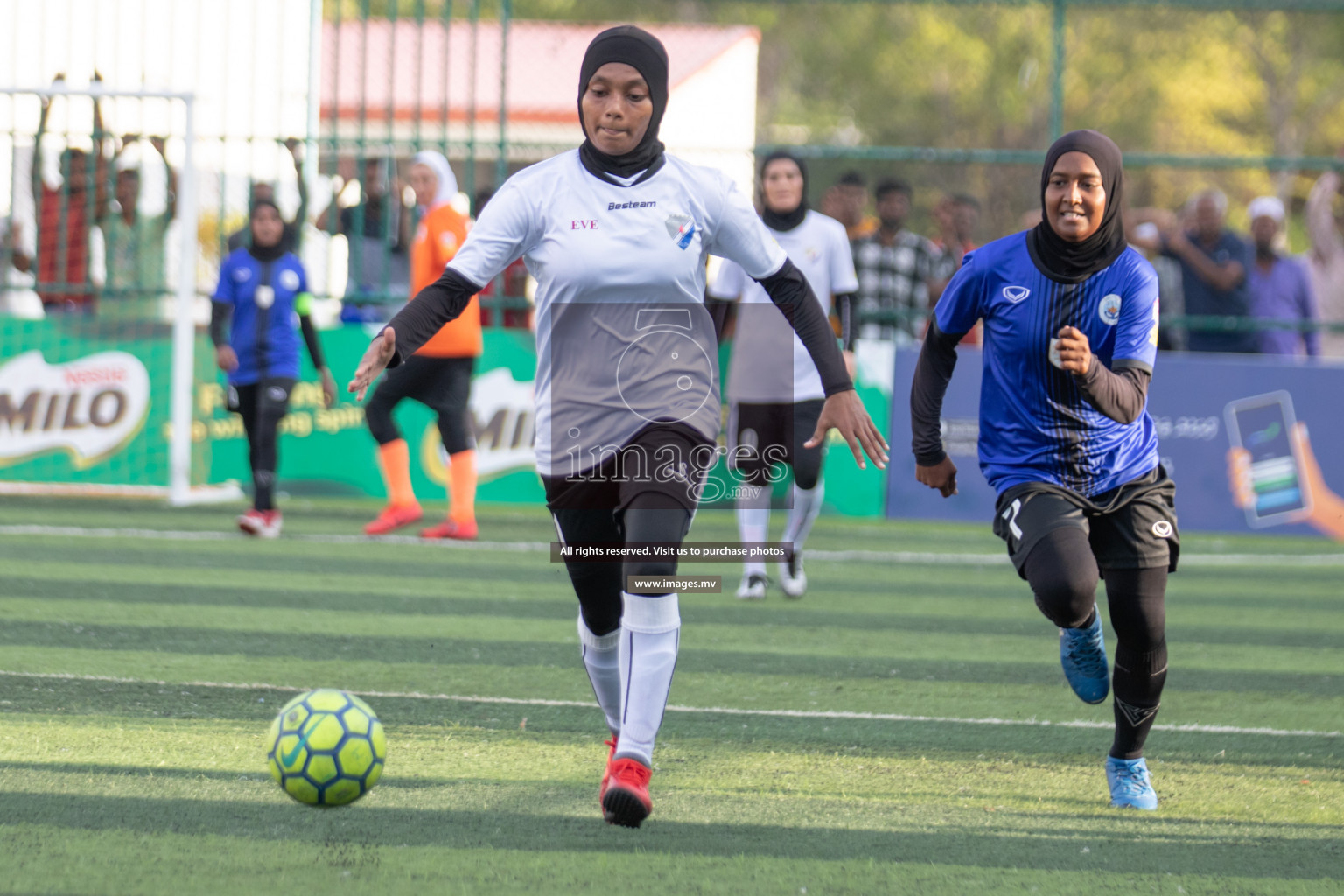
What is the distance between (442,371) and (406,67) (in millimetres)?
10489

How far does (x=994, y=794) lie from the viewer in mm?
4625

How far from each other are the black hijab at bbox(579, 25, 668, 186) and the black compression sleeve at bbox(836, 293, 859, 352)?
4.03 metres

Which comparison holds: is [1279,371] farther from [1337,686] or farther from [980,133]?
[980,133]

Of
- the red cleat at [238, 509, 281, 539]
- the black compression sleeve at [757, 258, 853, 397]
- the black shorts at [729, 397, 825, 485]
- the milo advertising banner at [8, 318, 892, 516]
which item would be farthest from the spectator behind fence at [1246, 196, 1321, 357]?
the black compression sleeve at [757, 258, 853, 397]

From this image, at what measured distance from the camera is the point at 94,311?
1274 cm

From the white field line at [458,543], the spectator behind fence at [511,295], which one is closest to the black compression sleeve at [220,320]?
the white field line at [458,543]

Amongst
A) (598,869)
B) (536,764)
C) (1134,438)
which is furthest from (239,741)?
(1134,438)

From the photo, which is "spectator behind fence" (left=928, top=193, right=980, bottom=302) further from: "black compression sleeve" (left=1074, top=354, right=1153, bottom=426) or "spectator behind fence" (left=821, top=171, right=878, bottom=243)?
"black compression sleeve" (left=1074, top=354, right=1153, bottom=426)

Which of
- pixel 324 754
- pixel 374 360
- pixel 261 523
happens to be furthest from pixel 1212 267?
pixel 324 754

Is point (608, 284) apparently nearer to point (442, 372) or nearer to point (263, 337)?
point (442, 372)

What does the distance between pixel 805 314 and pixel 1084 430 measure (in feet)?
2.79

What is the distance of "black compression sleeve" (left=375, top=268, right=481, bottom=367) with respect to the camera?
4.05m

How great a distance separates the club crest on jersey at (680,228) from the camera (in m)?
4.26

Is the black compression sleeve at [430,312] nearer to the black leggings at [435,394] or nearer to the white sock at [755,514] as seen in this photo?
the white sock at [755,514]
